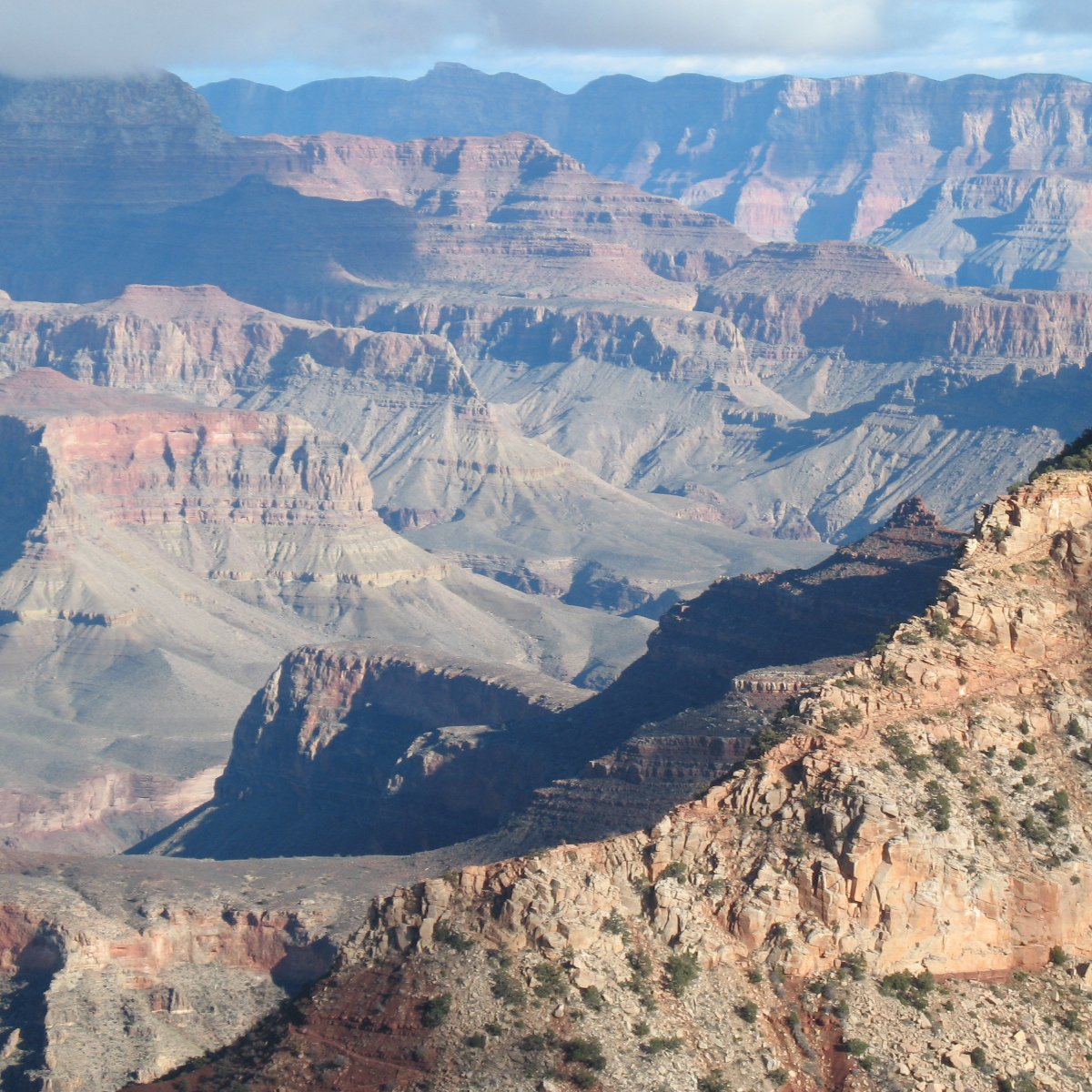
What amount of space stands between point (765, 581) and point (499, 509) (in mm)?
103741

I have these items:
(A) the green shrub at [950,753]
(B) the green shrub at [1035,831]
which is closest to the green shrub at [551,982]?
(A) the green shrub at [950,753]

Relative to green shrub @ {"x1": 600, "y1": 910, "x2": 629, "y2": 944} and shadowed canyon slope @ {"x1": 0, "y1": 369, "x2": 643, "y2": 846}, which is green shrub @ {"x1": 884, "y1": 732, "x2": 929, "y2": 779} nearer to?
green shrub @ {"x1": 600, "y1": 910, "x2": 629, "y2": 944}

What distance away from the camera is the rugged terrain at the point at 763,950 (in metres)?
23.3

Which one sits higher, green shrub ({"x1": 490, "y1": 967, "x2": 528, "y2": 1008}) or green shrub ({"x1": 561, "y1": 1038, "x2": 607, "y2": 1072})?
green shrub ({"x1": 490, "y1": 967, "x2": 528, "y2": 1008})

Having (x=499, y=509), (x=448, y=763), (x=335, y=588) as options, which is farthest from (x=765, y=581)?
(x=499, y=509)

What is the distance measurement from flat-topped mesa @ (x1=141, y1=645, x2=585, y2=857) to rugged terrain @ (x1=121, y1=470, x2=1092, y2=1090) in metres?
39.7

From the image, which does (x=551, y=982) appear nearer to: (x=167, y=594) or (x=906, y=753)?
(x=906, y=753)

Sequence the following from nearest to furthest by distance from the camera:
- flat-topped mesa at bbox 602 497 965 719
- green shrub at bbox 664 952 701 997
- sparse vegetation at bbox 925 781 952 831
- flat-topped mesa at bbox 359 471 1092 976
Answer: green shrub at bbox 664 952 701 997
flat-topped mesa at bbox 359 471 1092 976
sparse vegetation at bbox 925 781 952 831
flat-topped mesa at bbox 602 497 965 719

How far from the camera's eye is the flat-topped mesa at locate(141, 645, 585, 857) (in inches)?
2734

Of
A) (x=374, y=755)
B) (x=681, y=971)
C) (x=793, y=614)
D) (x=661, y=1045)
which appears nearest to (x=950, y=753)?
(x=681, y=971)

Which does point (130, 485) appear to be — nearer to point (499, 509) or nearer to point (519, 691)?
point (499, 509)

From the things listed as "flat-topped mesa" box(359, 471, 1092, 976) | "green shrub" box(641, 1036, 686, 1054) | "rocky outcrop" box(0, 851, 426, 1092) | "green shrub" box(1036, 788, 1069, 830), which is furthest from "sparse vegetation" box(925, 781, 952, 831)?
"rocky outcrop" box(0, 851, 426, 1092)

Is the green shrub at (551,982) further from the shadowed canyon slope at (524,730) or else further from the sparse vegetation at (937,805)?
the shadowed canyon slope at (524,730)

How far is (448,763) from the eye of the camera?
70.7 metres
